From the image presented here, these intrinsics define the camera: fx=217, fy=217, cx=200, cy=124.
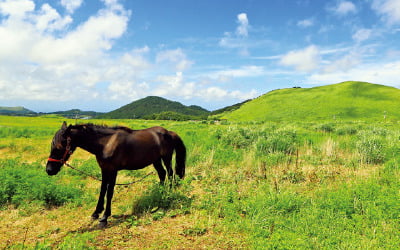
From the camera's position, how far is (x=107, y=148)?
5.93 meters

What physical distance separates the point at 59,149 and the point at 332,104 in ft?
280

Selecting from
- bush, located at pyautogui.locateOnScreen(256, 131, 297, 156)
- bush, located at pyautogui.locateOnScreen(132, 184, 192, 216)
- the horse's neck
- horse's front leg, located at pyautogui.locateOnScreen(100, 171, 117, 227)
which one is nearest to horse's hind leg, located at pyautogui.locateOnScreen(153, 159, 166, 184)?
bush, located at pyautogui.locateOnScreen(132, 184, 192, 216)

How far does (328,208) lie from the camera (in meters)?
5.38

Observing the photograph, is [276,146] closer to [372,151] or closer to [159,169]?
[372,151]

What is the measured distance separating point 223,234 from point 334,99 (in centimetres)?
8976

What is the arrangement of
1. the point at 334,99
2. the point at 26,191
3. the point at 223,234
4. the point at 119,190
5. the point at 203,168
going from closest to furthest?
the point at 223,234 < the point at 26,191 < the point at 119,190 < the point at 203,168 < the point at 334,99

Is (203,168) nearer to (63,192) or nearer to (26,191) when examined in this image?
(63,192)

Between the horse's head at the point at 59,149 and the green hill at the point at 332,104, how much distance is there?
66.4 m

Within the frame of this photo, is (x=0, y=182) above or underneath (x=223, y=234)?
above

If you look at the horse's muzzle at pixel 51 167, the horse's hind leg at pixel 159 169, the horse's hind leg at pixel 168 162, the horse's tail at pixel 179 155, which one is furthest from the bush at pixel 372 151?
→ the horse's muzzle at pixel 51 167

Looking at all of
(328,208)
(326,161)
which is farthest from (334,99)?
(328,208)

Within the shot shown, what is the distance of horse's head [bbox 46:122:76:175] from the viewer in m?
5.58

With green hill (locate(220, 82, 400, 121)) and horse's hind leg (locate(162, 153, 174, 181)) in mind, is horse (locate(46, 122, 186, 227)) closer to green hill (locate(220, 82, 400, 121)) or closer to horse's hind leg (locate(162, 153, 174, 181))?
horse's hind leg (locate(162, 153, 174, 181))

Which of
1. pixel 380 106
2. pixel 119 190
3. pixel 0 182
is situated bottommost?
pixel 119 190
